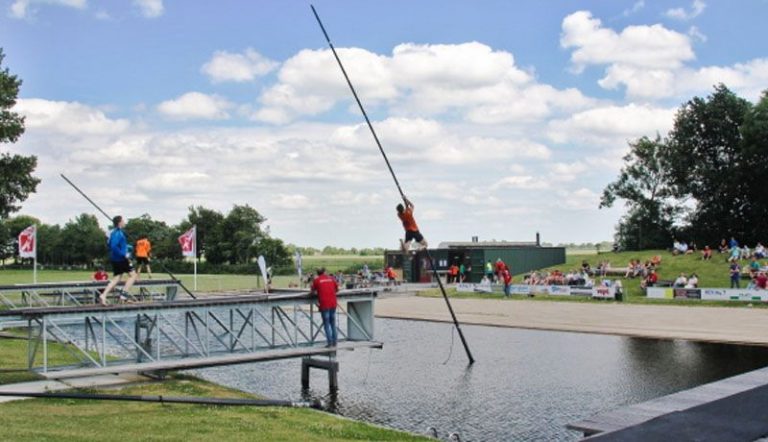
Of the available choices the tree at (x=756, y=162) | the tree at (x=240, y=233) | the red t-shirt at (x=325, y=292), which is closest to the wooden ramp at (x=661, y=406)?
the red t-shirt at (x=325, y=292)

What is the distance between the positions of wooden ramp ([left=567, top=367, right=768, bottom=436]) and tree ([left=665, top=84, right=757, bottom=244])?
62200mm

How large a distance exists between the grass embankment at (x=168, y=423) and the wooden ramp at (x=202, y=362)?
729mm

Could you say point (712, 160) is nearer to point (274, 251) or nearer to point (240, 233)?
point (274, 251)

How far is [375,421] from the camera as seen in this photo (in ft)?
54.3

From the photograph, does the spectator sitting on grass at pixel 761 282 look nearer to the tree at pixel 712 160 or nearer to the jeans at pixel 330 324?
the jeans at pixel 330 324

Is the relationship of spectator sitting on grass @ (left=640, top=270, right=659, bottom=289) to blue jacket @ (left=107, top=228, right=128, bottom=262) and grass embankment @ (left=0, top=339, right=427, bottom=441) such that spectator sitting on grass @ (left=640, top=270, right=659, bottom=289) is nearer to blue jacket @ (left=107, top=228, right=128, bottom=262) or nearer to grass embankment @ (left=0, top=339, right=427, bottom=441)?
grass embankment @ (left=0, top=339, right=427, bottom=441)

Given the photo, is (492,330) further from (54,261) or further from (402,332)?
(54,261)

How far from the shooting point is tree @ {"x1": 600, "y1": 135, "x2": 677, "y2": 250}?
84.8 meters

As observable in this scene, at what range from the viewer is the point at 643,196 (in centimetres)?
8625

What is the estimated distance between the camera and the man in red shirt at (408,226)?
70.8 feet

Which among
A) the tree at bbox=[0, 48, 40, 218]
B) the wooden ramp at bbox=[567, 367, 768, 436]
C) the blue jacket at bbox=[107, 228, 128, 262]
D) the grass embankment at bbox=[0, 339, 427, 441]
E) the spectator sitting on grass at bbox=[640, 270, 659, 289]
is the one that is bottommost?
the grass embankment at bbox=[0, 339, 427, 441]

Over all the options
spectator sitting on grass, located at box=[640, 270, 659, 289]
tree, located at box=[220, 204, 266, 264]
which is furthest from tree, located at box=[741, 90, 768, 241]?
tree, located at box=[220, 204, 266, 264]

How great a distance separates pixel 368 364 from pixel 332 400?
18.9 ft

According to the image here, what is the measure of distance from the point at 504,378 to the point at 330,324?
17.6ft
